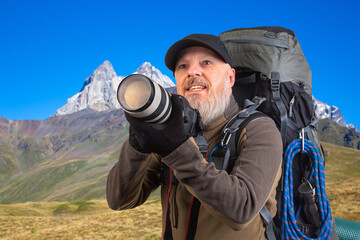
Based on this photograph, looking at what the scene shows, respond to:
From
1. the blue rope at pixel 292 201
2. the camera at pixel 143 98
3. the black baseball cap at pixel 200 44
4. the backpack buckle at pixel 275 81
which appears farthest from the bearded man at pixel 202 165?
the backpack buckle at pixel 275 81

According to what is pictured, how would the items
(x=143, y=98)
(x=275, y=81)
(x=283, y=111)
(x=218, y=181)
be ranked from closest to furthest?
1. (x=143, y=98)
2. (x=218, y=181)
3. (x=283, y=111)
4. (x=275, y=81)

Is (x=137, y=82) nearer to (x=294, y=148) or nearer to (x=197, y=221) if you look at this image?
(x=197, y=221)

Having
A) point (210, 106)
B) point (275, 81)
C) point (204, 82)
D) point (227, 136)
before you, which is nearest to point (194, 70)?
point (204, 82)

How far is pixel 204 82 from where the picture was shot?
330cm

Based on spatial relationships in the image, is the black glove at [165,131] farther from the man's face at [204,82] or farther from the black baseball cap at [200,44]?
the black baseball cap at [200,44]

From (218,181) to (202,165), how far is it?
0.58 feet

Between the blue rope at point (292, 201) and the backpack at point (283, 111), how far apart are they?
11 millimetres

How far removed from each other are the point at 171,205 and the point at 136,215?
19.8 m

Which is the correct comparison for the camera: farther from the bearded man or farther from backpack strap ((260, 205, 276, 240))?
backpack strap ((260, 205, 276, 240))

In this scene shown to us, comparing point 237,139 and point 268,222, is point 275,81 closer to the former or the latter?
point 237,139

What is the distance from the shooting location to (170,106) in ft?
7.33

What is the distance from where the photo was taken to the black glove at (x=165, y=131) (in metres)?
2.20

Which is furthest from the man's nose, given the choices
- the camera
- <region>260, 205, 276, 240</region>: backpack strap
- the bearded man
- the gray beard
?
<region>260, 205, 276, 240</region>: backpack strap

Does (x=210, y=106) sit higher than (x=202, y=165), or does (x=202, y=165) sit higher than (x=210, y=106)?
(x=210, y=106)
